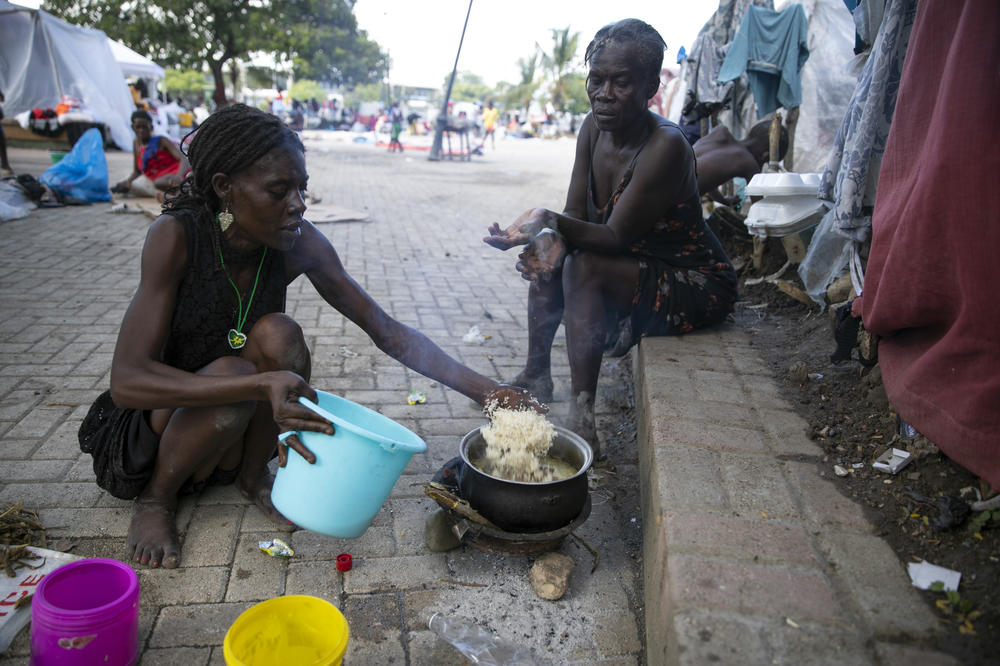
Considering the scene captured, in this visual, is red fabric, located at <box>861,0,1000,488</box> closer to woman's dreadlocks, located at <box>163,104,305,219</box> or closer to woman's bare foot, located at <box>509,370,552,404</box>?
woman's bare foot, located at <box>509,370,552,404</box>

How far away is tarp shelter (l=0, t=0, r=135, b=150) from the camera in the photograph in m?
13.8

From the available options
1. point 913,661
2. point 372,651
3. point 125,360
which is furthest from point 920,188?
point 125,360

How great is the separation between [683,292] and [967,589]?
183 cm

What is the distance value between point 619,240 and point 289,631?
82.5 inches

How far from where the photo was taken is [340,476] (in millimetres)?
1841

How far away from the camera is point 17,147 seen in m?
13.7

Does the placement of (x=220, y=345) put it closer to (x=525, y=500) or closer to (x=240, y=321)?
(x=240, y=321)

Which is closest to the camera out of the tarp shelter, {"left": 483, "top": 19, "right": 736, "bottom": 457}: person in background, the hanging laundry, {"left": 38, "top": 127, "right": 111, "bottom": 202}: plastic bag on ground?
{"left": 483, "top": 19, "right": 736, "bottom": 457}: person in background

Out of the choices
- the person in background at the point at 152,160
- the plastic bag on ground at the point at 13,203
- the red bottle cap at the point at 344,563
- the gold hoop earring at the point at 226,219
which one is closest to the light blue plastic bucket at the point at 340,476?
the red bottle cap at the point at 344,563

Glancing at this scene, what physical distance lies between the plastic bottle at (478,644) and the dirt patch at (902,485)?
1.01m

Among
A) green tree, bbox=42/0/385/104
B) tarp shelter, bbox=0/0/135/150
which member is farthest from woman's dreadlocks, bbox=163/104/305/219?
green tree, bbox=42/0/385/104

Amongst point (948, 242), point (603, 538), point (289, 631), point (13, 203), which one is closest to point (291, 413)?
point (289, 631)

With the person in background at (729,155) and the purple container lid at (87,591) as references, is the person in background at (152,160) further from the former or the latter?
the purple container lid at (87,591)

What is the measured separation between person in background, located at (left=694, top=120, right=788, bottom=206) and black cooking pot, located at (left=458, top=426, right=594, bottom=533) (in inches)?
146
